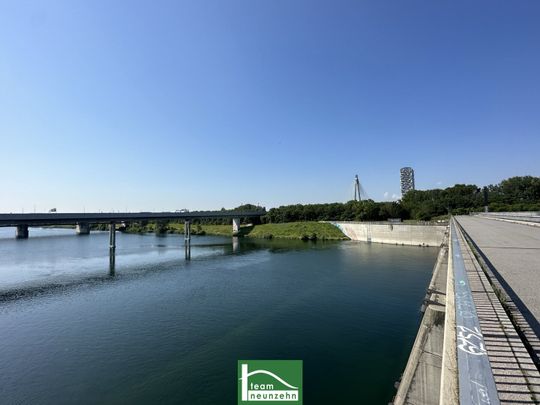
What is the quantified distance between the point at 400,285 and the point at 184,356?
21.6 metres

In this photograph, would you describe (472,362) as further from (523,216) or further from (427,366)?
(523,216)

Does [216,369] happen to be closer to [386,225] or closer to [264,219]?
[386,225]

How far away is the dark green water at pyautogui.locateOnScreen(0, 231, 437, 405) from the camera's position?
40.7ft

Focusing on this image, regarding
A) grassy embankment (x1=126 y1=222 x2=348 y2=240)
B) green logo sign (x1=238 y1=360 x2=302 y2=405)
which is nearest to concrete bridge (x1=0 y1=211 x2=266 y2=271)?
grassy embankment (x1=126 y1=222 x2=348 y2=240)

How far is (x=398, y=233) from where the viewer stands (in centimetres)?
6931

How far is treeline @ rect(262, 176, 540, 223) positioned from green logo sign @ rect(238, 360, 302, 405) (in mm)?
88789

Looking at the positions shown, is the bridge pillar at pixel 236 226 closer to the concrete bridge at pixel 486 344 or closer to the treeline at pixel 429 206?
the treeline at pixel 429 206

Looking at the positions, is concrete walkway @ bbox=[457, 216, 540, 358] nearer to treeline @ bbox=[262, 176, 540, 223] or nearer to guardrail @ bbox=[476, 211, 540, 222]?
guardrail @ bbox=[476, 211, 540, 222]

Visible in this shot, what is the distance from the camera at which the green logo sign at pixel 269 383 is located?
964cm

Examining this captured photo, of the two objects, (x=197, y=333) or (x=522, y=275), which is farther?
(x=197, y=333)

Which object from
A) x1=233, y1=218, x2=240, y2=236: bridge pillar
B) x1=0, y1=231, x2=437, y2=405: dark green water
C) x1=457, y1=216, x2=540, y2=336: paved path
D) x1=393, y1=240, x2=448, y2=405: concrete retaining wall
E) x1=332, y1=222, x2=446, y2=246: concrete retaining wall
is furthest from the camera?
x1=233, y1=218, x2=240, y2=236: bridge pillar

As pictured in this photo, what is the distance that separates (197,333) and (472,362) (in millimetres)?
17185

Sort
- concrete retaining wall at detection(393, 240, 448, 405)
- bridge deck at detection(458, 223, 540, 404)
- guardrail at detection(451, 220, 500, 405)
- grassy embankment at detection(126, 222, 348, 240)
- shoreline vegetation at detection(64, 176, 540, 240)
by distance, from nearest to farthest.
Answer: guardrail at detection(451, 220, 500, 405) → bridge deck at detection(458, 223, 540, 404) → concrete retaining wall at detection(393, 240, 448, 405) → grassy embankment at detection(126, 222, 348, 240) → shoreline vegetation at detection(64, 176, 540, 240)

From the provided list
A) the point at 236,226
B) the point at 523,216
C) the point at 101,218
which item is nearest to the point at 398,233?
the point at 523,216
